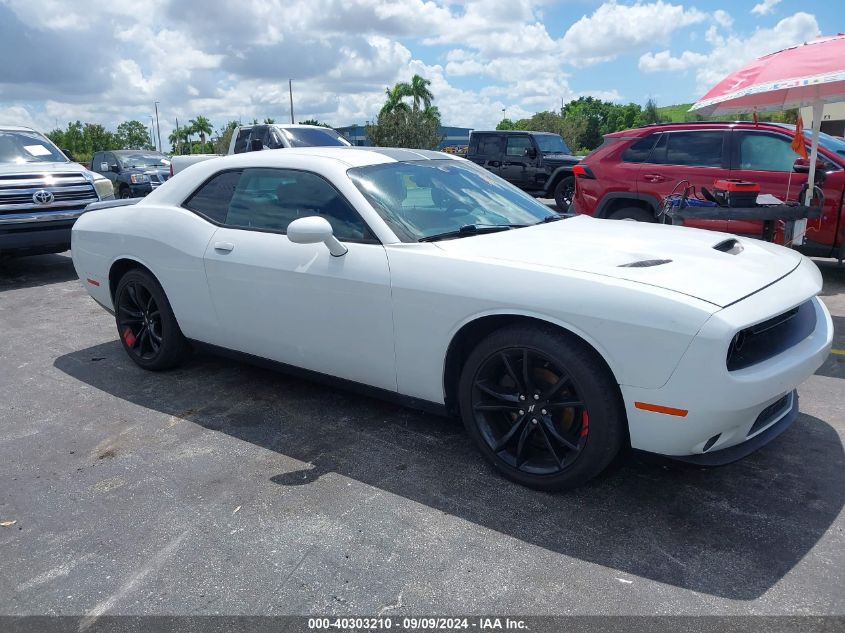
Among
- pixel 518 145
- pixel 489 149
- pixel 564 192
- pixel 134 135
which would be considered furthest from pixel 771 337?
pixel 134 135

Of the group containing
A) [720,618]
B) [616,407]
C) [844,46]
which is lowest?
[720,618]

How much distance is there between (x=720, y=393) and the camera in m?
2.44

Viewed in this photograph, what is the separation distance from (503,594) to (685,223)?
5043 millimetres

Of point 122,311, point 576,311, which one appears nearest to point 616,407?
point 576,311

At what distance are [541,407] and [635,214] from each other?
5.71 meters

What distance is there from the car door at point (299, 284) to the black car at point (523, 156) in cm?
1133

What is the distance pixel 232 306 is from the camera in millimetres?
3908

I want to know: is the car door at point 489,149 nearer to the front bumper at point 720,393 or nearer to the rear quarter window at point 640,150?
the rear quarter window at point 640,150

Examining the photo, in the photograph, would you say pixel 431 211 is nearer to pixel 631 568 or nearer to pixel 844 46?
pixel 631 568

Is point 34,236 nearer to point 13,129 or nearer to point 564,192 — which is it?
point 13,129

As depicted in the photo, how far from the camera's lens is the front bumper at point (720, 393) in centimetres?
241

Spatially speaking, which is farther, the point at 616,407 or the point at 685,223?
the point at 685,223

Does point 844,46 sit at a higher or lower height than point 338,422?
higher

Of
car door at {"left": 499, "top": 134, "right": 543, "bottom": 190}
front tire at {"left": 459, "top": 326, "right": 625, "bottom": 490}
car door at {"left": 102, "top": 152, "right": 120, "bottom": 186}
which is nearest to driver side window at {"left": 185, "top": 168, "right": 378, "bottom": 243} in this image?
front tire at {"left": 459, "top": 326, "right": 625, "bottom": 490}
